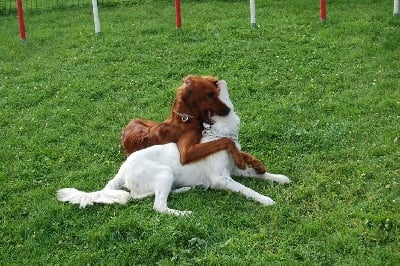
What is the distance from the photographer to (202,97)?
250 inches

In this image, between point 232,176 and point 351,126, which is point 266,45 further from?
point 232,176

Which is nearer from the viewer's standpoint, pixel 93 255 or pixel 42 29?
pixel 93 255

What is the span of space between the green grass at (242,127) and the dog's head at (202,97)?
31.0 inches

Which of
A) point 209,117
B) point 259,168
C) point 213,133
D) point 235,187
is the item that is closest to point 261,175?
point 259,168

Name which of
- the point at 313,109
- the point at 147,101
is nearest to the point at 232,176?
the point at 313,109

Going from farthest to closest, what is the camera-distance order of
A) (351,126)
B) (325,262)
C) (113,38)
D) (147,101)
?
(113,38), (147,101), (351,126), (325,262)

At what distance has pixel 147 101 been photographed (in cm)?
908

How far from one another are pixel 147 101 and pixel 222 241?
377 cm

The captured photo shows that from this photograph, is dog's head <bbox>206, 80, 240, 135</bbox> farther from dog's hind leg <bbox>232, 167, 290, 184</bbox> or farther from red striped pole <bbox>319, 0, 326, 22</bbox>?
red striped pole <bbox>319, 0, 326, 22</bbox>

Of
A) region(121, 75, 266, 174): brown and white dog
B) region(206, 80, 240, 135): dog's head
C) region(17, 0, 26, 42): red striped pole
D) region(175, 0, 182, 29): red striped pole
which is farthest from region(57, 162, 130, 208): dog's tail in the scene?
region(17, 0, 26, 42): red striped pole

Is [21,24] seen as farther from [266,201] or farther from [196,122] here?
Result: [266,201]

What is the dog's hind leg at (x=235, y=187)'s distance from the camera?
20.5 feet

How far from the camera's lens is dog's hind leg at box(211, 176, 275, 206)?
6.24 meters

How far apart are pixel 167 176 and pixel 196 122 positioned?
62cm
